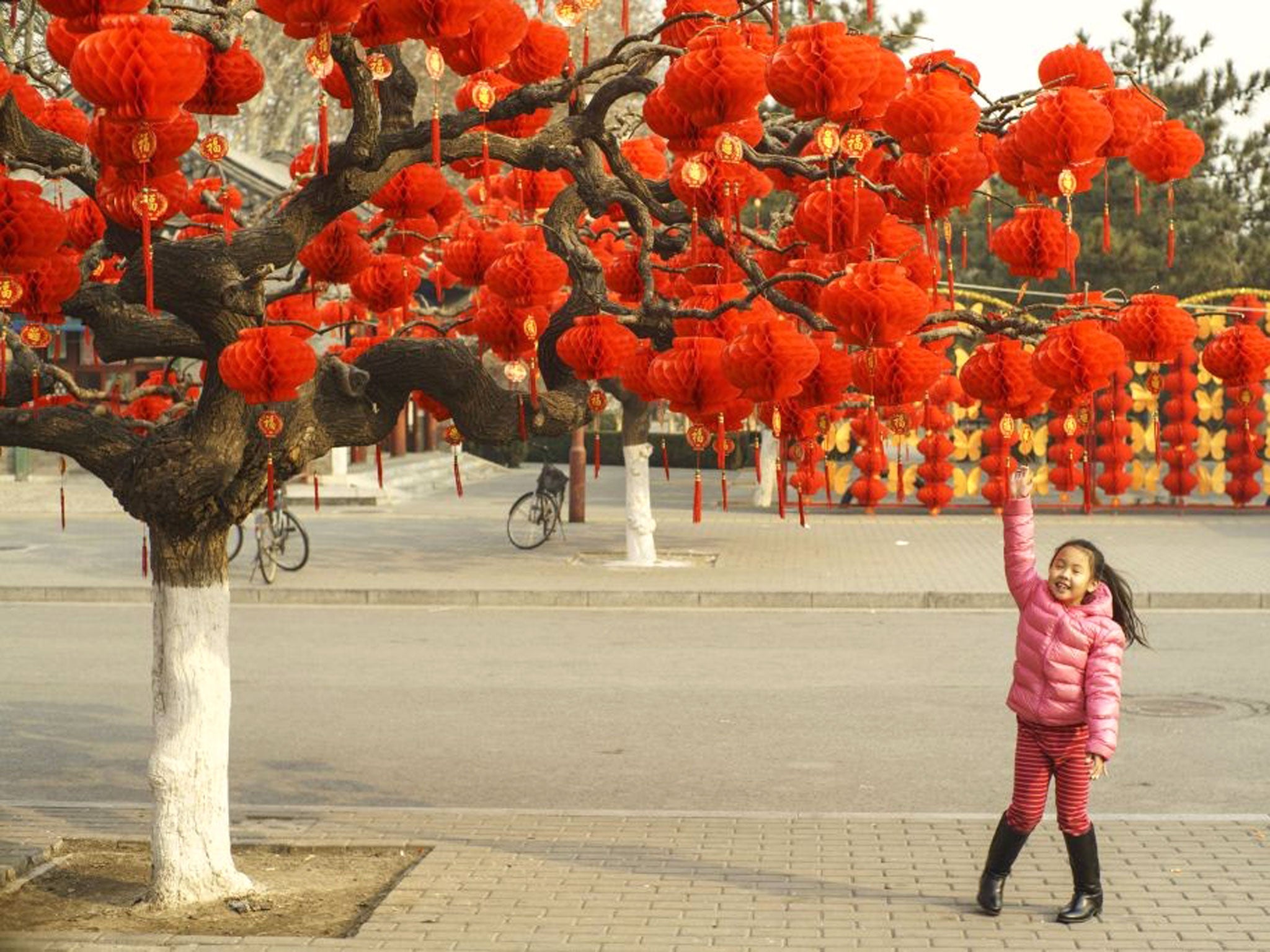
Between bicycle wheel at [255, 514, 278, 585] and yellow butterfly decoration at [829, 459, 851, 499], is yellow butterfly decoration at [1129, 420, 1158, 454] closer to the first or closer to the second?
yellow butterfly decoration at [829, 459, 851, 499]

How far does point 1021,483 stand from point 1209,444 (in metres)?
23.4

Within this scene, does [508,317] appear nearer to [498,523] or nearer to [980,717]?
[980,717]

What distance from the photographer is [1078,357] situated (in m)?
6.92

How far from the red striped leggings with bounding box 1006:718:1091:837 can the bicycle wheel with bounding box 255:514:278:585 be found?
486 inches

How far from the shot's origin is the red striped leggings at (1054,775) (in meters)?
7.18

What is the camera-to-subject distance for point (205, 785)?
7.51 metres

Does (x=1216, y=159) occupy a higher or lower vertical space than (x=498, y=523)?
higher

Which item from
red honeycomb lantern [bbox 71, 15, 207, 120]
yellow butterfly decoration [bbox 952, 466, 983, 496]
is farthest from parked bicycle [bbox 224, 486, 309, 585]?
yellow butterfly decoration [bbox 952, 466, 983, 496]

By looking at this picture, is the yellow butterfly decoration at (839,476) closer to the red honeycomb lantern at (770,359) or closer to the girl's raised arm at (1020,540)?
the girl's raised arm at (1020,540)

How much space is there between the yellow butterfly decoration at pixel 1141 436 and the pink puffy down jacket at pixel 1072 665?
22801 mm

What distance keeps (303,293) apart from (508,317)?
2221mm

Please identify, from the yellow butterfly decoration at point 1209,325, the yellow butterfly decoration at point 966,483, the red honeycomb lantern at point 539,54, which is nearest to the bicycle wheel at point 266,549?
the red honeycomb lantern at point 539,54

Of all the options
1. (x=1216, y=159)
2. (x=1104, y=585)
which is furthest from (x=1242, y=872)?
(x=1216, y=159)

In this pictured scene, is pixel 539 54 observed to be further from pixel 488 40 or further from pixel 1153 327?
pixel 1153 327
